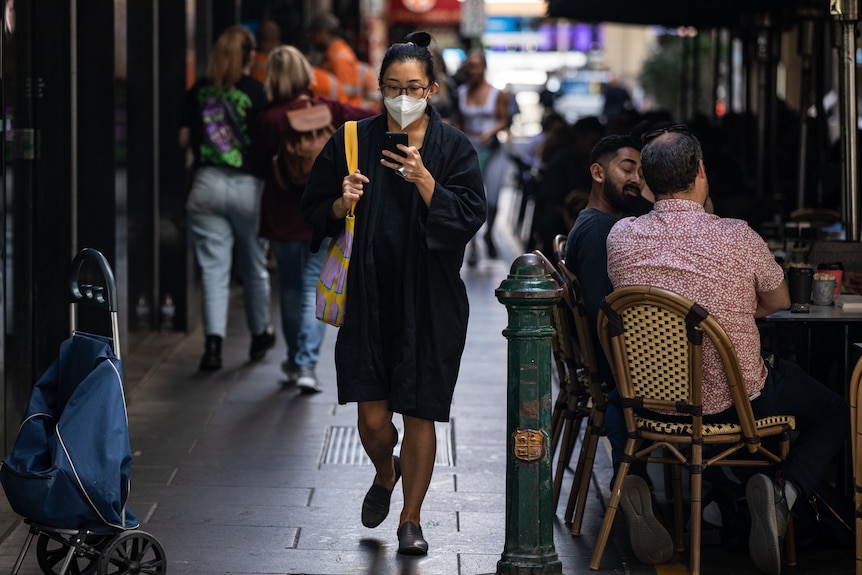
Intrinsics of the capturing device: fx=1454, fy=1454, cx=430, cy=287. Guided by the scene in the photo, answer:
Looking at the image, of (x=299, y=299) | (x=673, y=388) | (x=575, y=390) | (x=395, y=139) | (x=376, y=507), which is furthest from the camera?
(x=299, y=299)

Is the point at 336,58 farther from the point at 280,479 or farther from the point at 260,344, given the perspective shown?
the point at 280,479

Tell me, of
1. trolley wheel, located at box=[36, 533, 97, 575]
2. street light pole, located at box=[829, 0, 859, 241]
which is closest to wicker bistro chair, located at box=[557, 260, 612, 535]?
street light pole, located at box=[829, 0, 859, 241]

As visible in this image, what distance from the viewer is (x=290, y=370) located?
27.7 feet

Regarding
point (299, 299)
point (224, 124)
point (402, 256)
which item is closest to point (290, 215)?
point (299, 299)

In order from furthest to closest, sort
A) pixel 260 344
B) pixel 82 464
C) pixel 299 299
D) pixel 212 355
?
pixel 260 344
pixel 212 355
pixel 299 299
pixel 82 464

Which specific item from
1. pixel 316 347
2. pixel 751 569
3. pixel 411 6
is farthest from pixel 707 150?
pixel 411 6

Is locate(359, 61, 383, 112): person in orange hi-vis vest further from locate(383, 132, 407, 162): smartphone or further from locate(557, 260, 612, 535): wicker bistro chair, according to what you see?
locate(383, 132, 407, 162): smartphone

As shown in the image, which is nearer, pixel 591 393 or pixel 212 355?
pixel 591 393

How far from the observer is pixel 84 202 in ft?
26.1

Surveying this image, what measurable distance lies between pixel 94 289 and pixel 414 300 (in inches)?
43.6

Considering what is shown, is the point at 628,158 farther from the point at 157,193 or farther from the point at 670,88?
the point at 670,88

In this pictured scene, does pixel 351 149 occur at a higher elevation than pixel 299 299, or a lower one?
higher

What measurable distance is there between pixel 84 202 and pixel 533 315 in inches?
154

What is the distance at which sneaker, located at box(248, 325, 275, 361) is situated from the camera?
919 cm
